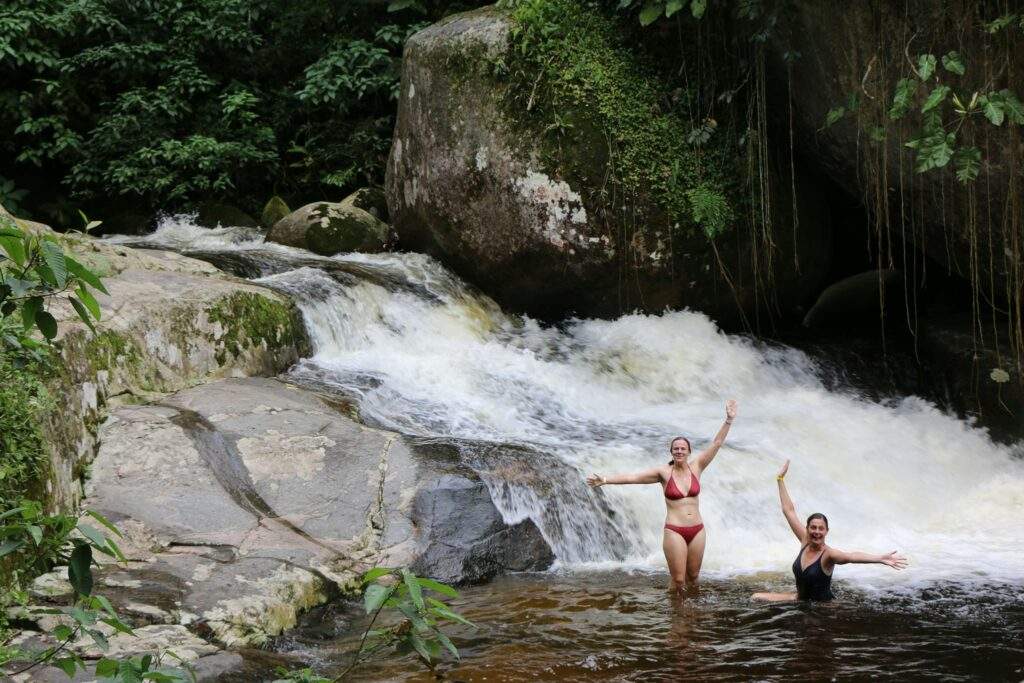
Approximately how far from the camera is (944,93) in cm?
770

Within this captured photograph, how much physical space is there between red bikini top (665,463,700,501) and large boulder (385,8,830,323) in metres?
4.24

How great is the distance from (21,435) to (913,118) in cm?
745

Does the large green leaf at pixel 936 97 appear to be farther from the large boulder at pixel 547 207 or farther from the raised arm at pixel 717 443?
the raised arm at pixel 717 443

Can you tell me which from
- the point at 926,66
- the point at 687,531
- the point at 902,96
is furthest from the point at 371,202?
the point at 687,531

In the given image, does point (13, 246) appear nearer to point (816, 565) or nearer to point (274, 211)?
point (816, 565)

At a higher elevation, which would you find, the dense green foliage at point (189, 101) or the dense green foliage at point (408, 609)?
the dense green foliage at point (189, 101)

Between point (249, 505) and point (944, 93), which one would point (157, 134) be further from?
point (944, 93)

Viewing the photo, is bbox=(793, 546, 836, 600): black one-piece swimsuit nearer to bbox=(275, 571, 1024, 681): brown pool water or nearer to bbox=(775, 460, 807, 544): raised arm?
bbox=(275, 571, 1024, 681): brown pool water

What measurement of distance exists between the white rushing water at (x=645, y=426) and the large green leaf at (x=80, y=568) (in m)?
4.19

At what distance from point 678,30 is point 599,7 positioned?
2.84 ft

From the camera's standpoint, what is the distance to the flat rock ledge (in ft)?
15.8

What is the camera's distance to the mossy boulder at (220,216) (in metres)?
13.4

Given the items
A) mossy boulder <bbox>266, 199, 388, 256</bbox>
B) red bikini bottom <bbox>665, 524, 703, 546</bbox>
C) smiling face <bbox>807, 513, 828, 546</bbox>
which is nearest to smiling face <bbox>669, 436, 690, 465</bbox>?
red bikini bottom <bbox>665, 524, 703, 546</bbox>

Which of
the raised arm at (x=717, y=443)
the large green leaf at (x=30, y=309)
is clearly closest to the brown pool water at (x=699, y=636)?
the raised arm at (x=717, y=443)
